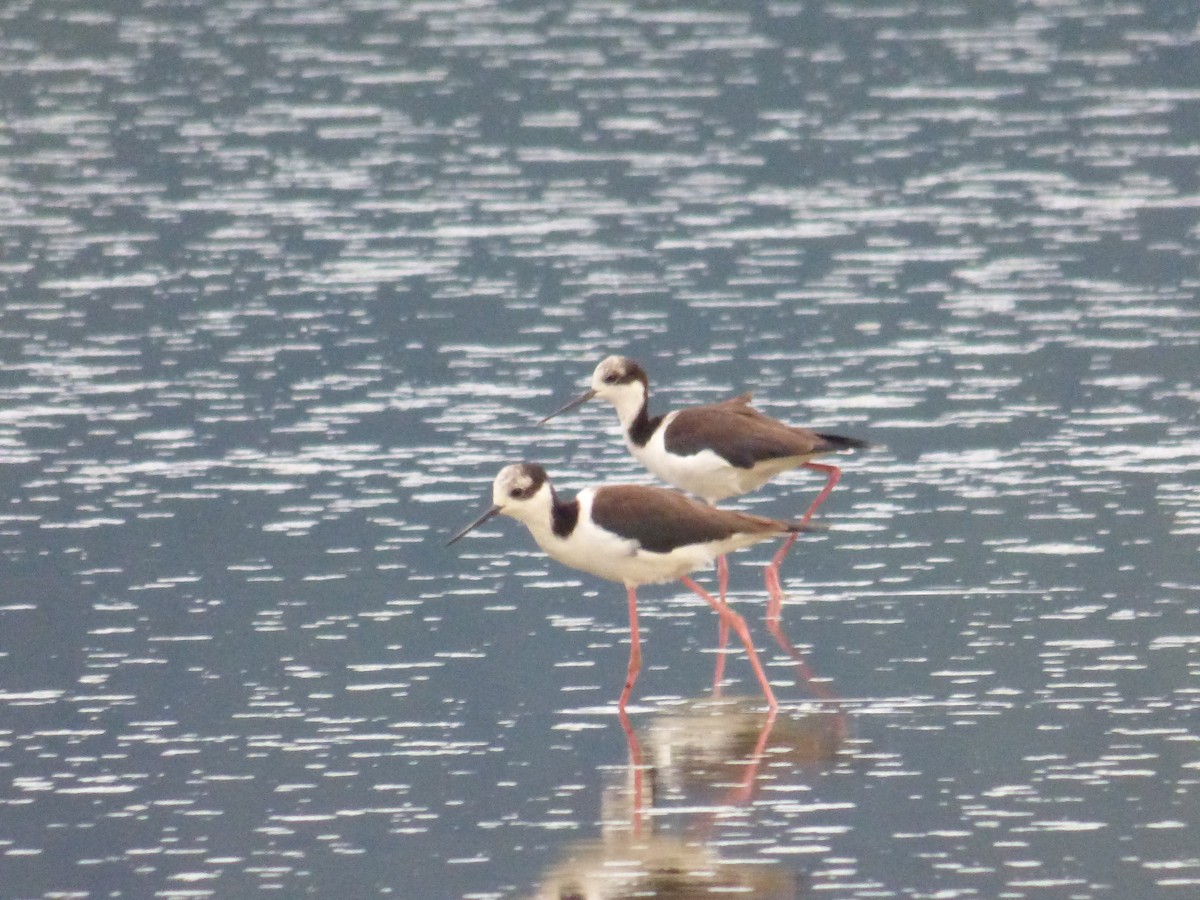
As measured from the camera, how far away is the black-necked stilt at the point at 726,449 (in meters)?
13.9

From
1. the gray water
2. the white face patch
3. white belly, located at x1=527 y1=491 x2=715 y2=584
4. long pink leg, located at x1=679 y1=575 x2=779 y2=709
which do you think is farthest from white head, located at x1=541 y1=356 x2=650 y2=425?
white belly, located at x1=527 y1=491 x2=715 y2=584

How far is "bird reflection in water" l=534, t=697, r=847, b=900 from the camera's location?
9.12m

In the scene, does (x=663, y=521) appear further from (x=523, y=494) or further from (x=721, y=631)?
(x=721, y=631)

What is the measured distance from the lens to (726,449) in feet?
45.5

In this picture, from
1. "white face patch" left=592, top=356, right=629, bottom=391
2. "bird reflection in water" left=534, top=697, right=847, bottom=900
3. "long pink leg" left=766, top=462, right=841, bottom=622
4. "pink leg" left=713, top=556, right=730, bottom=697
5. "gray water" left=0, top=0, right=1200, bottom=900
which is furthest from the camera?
"white face patch" left=592, top=356, right=629, bottom=391

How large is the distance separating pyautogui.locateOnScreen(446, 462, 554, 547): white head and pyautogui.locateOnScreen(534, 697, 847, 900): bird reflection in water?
41.9 inches

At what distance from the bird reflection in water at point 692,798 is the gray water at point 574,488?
0.03 meters

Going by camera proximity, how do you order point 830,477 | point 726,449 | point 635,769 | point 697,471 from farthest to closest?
point 830,477
point 697,471
point 726,449
point 635,769

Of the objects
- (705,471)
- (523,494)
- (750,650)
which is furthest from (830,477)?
(523,494)

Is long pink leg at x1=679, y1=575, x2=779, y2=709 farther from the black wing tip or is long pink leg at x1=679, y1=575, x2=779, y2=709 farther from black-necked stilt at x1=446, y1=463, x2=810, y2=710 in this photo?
the black wing tip

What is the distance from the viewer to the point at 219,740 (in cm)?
1117

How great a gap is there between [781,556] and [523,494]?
274cm

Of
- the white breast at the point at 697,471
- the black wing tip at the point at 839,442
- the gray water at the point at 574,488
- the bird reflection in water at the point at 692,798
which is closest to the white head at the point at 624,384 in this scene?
the white breast at the point at 697,471

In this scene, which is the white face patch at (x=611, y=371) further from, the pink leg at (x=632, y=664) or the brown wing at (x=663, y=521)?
the pink leg at (x=632, y=664)
